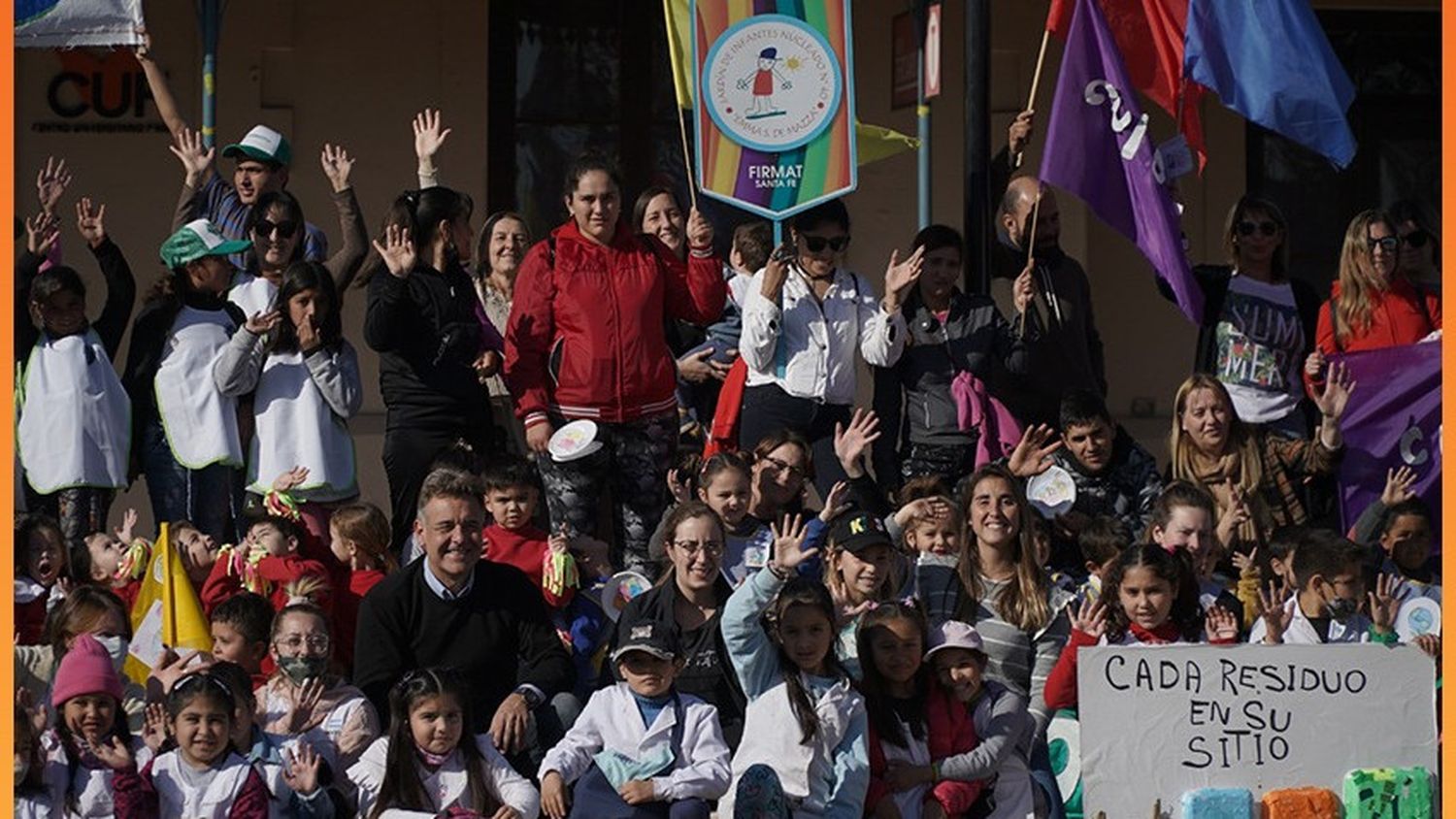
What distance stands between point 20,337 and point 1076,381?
3.69 metres

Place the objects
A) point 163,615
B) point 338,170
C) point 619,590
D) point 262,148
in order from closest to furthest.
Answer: point 163,615
point 619,590
point 338,170
point 262,148

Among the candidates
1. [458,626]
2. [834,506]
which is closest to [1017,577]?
[834,506]

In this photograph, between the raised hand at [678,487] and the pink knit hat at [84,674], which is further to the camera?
the raised hand at [678,487]

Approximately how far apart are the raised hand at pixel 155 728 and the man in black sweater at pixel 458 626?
0.58m

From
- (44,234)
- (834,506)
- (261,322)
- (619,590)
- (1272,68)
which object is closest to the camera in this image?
(619,590)

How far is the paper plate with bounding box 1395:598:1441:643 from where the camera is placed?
9.59 metres

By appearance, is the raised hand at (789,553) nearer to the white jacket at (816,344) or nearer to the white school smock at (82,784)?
the white jacket at (816,344)

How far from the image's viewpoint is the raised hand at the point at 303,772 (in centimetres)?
833

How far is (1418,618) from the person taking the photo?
9.65 metres

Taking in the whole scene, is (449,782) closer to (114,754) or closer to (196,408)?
(114,754)

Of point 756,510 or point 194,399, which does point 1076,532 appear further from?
point 194,399

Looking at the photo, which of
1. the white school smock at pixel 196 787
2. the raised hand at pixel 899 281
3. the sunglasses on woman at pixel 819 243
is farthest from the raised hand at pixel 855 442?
the white school smock at pixel 196 787

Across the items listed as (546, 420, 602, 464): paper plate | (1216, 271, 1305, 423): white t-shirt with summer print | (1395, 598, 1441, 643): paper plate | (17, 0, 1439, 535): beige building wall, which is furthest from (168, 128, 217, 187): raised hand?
(1395, 598, 1441, 643): paper plate

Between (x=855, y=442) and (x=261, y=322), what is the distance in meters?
1.98
